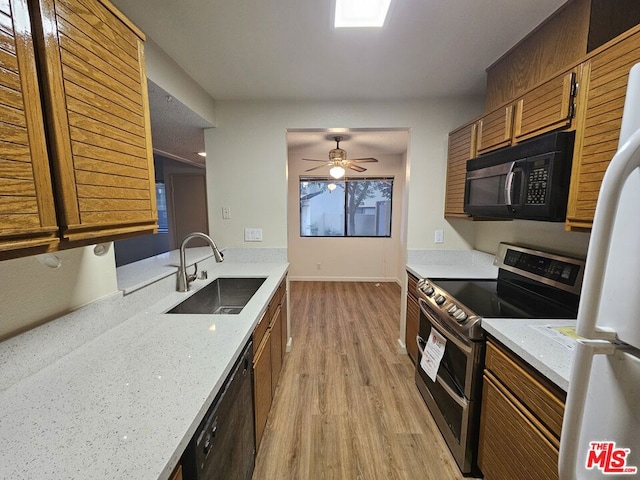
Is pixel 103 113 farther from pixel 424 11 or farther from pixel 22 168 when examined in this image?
pixel 424 11

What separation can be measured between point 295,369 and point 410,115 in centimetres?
242

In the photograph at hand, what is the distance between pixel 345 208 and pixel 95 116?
4392 millimetres

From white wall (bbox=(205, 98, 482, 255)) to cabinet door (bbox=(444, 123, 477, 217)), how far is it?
8cm

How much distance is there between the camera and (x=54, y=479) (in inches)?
20.8

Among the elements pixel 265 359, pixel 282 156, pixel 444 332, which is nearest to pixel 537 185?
pixel 444 332

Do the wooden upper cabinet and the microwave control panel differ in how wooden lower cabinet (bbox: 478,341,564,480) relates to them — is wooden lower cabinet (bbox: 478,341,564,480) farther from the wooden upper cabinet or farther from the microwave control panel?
the wooden upper cabinet

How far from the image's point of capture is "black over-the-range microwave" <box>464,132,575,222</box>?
1.21 m

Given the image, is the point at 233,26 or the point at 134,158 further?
the point at 233,26

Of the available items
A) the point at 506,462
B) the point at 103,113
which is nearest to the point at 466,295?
the point at 506,462

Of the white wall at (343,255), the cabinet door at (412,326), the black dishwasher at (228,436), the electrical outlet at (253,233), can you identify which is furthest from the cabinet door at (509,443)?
the white wall at (343,255)

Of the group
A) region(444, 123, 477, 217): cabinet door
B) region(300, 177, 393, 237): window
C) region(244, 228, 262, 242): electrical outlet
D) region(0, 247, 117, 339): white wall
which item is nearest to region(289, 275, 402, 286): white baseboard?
region(300, 177, 393, 237): window

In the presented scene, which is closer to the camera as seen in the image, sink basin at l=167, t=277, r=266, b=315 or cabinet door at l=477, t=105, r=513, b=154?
cabinet door at l=477, t=105, r=513, b=154

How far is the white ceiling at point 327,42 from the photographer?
1.28m

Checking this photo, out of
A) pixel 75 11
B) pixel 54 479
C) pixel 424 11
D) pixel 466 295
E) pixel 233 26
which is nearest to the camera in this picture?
pixel 54 479
